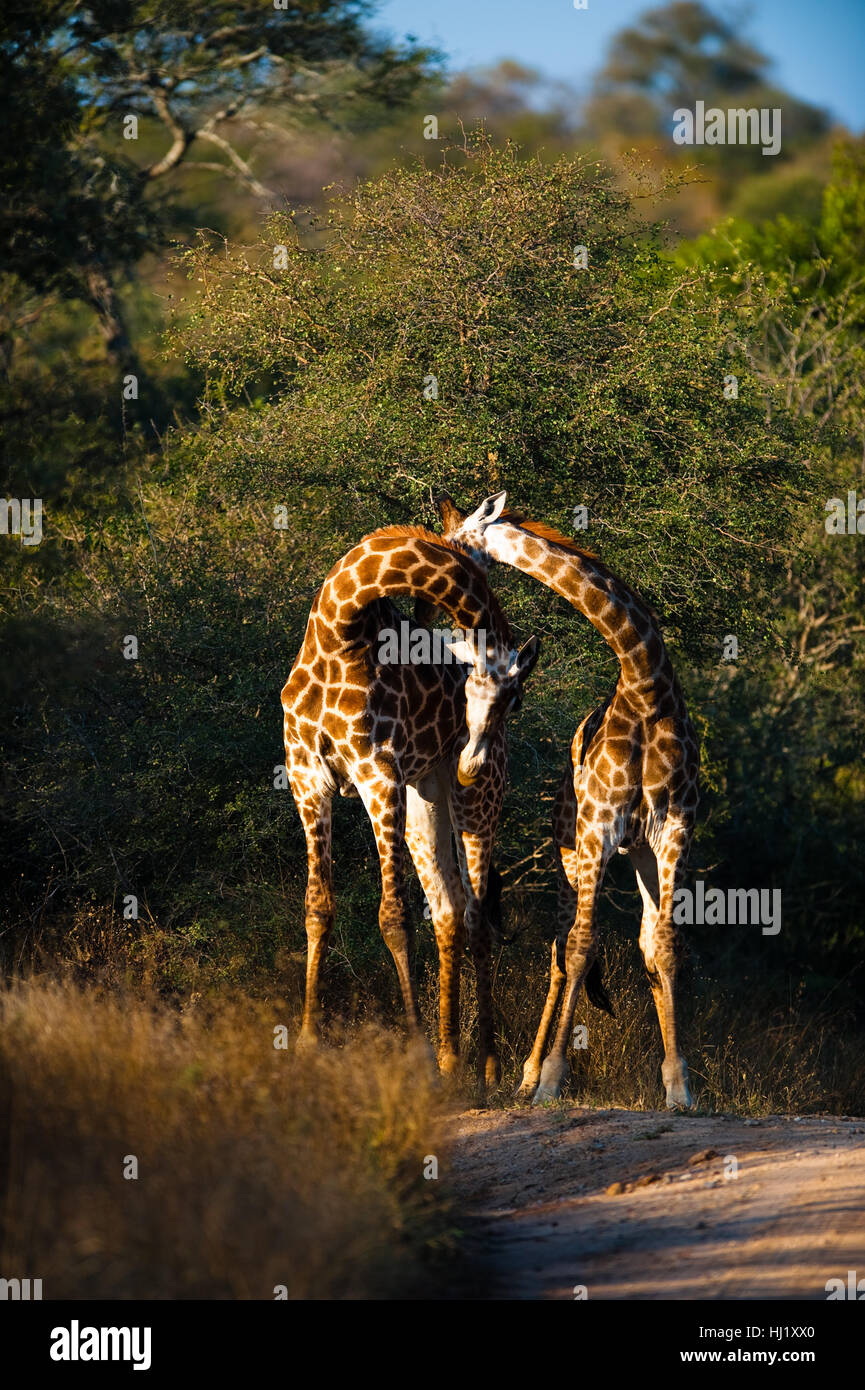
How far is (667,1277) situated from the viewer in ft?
17.5

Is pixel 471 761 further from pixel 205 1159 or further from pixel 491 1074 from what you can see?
pixel 205 1159

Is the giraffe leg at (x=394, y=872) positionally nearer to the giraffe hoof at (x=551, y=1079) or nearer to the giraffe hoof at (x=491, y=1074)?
the giraffe hoof at (x=551, y=1079)

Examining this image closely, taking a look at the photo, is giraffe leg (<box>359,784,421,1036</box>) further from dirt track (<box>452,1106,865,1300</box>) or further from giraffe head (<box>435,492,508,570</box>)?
giraffe head (<box>435,492,508,570</box>)

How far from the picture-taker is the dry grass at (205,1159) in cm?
469

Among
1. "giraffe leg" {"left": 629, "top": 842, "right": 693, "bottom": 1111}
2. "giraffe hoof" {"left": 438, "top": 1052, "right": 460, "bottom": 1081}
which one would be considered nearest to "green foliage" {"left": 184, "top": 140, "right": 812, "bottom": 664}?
"giraffe leg" {"left": 629, "top": 842, "right": 693, "bottom": 1111}

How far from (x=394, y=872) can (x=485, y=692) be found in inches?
45.6

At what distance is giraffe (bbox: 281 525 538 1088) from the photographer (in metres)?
8.16

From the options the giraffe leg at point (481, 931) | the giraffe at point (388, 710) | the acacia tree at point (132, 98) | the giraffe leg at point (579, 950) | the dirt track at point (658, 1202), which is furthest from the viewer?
the acacia tree at point (132, 98)

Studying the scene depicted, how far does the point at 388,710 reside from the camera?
27.4ft

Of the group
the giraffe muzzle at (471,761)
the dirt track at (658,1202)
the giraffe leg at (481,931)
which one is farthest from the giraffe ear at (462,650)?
the dirt track at (658,1202)

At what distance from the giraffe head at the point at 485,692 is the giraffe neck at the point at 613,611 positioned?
1.64ft

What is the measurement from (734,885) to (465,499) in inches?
246

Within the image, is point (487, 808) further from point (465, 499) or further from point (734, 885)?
point (734, 885)
